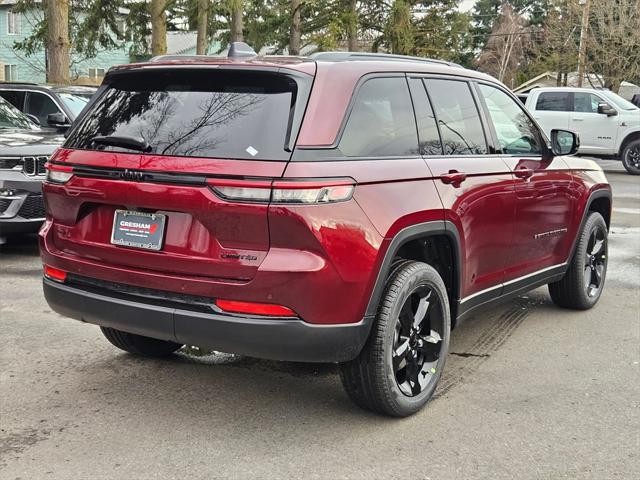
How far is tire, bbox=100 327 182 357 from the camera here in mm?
4539

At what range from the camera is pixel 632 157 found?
60.0 ft

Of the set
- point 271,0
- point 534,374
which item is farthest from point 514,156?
point 271,0

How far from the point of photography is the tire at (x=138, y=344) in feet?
14.9

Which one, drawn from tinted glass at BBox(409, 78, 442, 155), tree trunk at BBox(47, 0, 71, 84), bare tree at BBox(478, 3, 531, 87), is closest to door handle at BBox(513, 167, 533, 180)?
tinted glass at BBox(409, 78, 442, 155)

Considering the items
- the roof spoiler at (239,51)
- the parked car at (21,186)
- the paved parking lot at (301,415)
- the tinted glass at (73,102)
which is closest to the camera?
the paved parking lot at (301,415)

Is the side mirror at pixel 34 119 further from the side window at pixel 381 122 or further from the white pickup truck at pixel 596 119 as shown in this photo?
the white pickup truck at pixel 596 119

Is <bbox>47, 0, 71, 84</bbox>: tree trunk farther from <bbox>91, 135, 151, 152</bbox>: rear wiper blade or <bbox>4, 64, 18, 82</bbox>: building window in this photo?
<bbox>4, 64, 18, 82</bbox>: building window

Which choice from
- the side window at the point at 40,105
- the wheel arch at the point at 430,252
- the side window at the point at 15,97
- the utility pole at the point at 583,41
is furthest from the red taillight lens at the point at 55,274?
the utility pole at the point at 583,41

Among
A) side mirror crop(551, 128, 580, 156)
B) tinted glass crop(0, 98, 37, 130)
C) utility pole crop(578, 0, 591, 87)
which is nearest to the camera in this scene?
side mirror crop(551, 128, 580, 156)

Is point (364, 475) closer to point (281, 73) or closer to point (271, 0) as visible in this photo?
point (281, 73)

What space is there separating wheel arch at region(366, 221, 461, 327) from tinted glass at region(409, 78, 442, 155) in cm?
43

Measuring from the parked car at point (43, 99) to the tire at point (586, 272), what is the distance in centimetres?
751

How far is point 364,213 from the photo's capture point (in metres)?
3.40

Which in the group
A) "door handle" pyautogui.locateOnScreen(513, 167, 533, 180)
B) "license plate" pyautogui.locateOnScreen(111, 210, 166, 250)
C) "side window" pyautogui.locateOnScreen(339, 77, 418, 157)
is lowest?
"license plate" pyautogui.locateOnScreen(111, 210, 166, 250)
